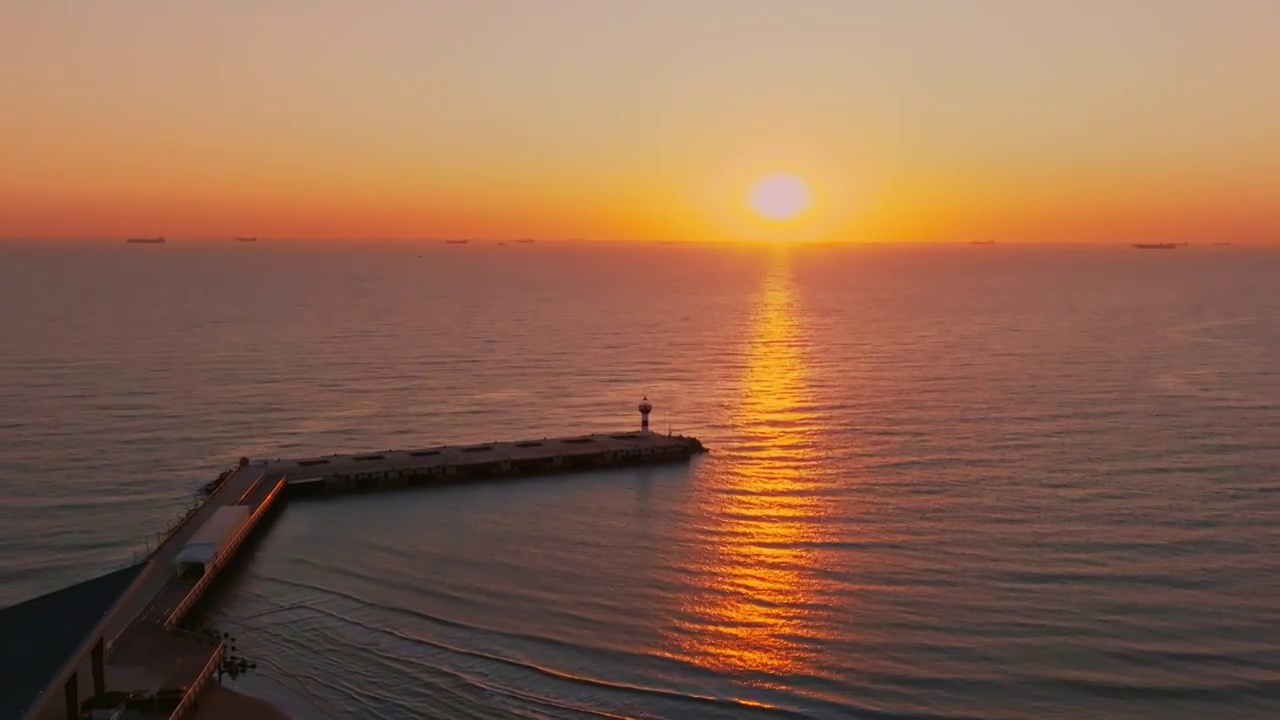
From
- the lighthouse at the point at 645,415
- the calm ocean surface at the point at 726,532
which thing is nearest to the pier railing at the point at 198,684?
the calm ocean surface at the point at 726,532

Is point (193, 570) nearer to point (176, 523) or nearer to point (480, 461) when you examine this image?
point (176, 523)

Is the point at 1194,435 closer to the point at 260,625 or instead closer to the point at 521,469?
the point at 521,469

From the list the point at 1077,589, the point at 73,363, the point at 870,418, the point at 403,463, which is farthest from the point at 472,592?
the point at 73,363

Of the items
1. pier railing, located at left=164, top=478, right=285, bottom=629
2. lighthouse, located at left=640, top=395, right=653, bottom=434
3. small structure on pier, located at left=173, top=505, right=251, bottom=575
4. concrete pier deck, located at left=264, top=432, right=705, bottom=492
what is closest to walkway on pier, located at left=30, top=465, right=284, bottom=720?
pier railing, located at left=164, top=478, right=285, bottom=629

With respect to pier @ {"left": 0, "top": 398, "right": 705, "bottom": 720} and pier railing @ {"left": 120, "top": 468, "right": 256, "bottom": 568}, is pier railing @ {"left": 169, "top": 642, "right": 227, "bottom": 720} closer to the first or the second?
Answer: pier @ {"left": 0, "top": 398, "right": 705, "bottom": 720}

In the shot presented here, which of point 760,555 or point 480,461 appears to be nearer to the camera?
point 760,555

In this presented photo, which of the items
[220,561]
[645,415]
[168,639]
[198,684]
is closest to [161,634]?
[168,639]
